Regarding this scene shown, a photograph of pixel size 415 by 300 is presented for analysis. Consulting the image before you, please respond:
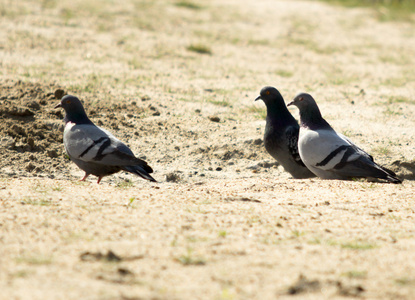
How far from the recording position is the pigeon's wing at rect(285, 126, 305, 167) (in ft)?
20.8

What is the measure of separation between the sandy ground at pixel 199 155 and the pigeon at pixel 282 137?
12.9 inches

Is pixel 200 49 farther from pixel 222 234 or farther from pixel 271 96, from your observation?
pixel 222 234

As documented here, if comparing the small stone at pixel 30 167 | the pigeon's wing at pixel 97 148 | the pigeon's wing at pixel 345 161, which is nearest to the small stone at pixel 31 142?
the small stone at pixel 30 167

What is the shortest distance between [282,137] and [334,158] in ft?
2.42

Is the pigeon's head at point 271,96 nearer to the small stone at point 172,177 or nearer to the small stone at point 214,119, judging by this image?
the small stone at point 214,119

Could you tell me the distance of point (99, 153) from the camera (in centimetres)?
566

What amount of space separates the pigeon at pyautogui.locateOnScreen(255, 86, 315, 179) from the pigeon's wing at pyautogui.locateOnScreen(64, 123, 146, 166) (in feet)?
5.22

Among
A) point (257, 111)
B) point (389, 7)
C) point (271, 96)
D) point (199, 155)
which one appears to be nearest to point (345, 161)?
point (271, 96)

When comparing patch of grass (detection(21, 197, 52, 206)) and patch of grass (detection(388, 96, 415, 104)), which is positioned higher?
patch of grass (detection(388, 96, 415, 104))

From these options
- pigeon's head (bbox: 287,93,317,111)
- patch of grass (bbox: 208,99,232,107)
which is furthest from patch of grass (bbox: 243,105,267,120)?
pigeon's head (bbox: 287,93,317,111)

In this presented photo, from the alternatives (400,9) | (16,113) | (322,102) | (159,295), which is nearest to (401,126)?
(322,102)

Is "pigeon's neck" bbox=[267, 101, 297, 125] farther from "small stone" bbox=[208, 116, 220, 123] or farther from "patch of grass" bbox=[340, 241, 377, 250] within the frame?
"patch of grass" bbox=[340, 241, 377, 250]

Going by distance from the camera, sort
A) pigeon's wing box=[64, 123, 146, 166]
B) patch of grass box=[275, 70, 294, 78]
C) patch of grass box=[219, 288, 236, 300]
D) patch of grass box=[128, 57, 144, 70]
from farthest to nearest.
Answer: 1. patch of grass box=[275, 70, 294, 78]
2. patch of grass box=[128, 57, 144, 70]
3. pigeon's wing box=[64, 123, 146, 166]
4. patch of grass box=[219, 288, 236, 300]

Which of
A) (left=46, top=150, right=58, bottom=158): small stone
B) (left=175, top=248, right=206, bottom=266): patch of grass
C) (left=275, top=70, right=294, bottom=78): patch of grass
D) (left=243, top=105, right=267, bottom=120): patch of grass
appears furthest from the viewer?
(left=275, top=70, right=294, bottom=78): patch of grass
